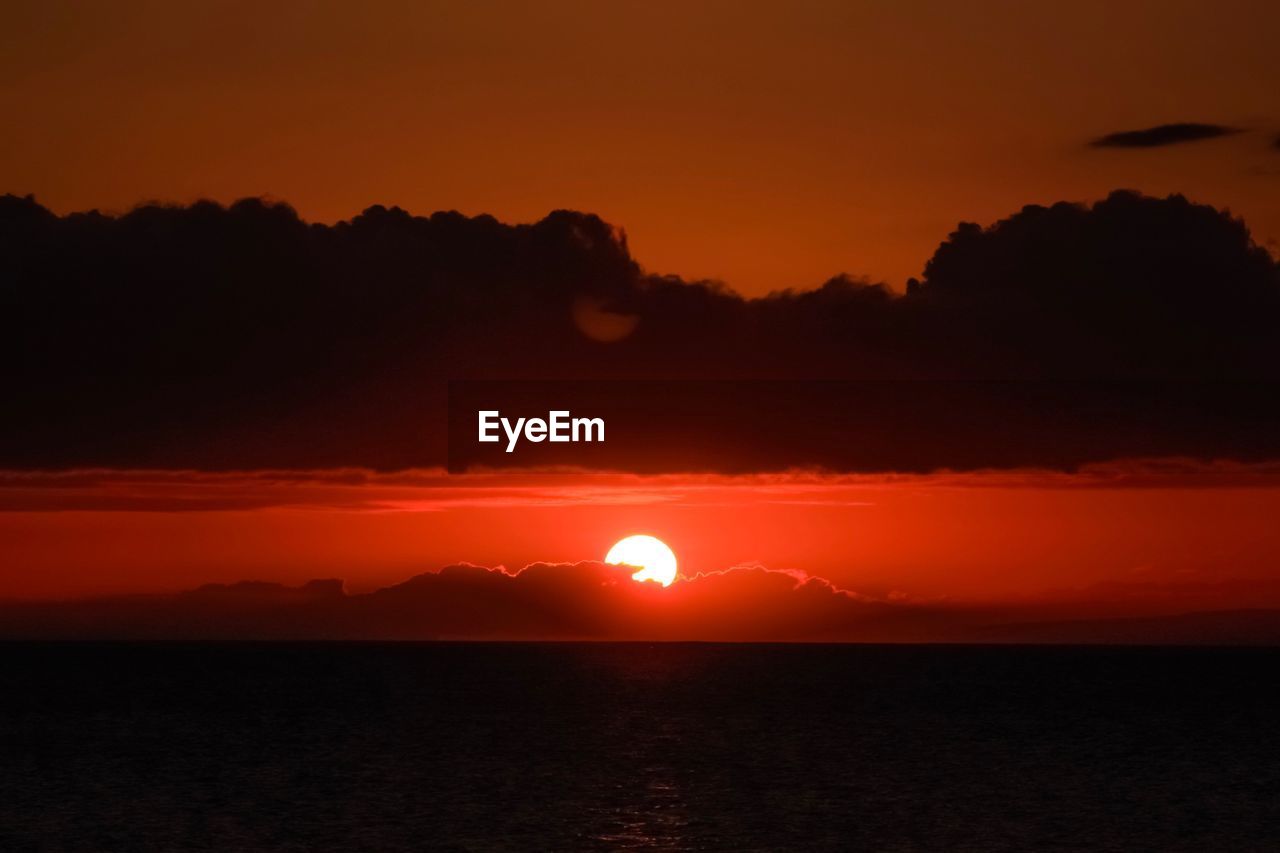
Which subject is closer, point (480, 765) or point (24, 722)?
point (480, 765)

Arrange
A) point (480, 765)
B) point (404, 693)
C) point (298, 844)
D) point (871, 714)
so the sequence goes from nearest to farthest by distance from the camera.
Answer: point (298, 844) → point (480, 765) → point (871, 714) → point (404, 693)

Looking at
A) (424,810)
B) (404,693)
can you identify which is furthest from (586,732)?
(404,693)

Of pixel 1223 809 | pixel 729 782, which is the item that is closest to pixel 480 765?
pixel 729 782

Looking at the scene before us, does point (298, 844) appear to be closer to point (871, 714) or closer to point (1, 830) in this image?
point (1, 830)

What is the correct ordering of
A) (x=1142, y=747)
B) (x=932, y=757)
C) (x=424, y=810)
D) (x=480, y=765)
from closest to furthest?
(x=424, y=810), (x=480, y=765), (x=932, y=757), (x=1142, y=747)

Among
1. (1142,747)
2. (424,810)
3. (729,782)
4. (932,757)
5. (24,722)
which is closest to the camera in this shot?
(424,810)

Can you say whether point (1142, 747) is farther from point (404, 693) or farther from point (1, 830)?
point (404, 693)
